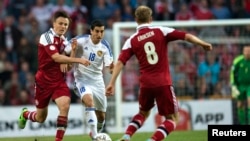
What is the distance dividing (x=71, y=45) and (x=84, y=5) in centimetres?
1033

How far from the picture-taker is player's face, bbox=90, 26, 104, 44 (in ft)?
47.3

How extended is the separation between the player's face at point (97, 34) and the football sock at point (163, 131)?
215cm

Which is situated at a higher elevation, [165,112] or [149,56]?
[149,56]

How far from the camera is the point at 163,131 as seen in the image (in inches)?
511

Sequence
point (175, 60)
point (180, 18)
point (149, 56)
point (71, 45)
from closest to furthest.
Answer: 1. point (149, 56)
2. point (71, 45)
3. point (175, 60)
4. point (180, 18)

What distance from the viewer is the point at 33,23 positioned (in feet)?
76.9

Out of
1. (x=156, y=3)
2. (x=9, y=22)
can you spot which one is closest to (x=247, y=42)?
(x=156, y=3)

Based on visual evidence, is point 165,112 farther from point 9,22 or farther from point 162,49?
point 9,22

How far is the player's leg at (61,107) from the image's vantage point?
1339 cm

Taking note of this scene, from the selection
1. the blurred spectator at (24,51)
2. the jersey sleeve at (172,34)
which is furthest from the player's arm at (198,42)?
the blurred spectator at (24,51)

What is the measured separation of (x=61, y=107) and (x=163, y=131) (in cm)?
168

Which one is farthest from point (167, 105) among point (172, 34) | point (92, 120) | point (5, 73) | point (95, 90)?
point (5, 73)

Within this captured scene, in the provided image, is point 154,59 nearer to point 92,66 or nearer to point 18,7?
point 92,66

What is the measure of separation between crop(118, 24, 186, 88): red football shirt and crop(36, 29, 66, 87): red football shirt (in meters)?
1.29
